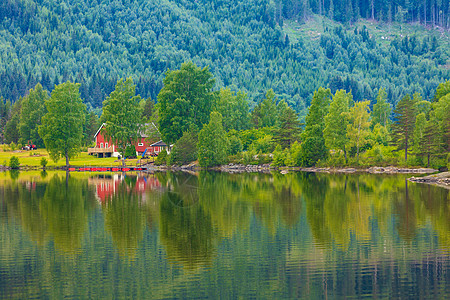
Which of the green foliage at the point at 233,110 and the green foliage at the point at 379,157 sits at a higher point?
the green foliage at the point at 233,110

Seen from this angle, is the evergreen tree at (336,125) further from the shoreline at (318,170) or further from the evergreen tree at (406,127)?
the evergreen tree at (406,127)

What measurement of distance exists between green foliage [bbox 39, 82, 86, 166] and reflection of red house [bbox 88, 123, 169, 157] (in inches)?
547

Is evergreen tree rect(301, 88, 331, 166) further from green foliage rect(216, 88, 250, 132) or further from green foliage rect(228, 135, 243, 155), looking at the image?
green foliage rect(216, 88, 250, 132)

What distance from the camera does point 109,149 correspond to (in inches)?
5172

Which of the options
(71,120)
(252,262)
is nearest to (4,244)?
(252,262)

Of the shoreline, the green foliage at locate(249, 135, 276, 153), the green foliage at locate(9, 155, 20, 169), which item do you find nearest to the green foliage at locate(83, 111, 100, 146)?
the green foliage at locate(9, 155, 20, 169)

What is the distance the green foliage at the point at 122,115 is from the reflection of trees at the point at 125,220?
63.4 m

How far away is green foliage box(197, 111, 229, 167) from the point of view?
108312mm

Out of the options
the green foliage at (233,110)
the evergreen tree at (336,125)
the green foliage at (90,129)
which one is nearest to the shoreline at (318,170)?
the evergreen tree at (336,125)

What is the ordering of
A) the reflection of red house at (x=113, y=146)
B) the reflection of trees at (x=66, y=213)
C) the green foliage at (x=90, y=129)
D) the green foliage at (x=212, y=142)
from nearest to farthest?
the reflection of trees at (x=66, y=213) < the green foliage at (x=212, y=142) < the reflection of red house at (x=113, y=146) < the green foliage at (x=90, y=129)

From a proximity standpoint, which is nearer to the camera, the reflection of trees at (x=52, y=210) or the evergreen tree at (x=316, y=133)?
the reflection of trees at (x=52, y=210)

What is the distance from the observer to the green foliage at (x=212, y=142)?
355ft

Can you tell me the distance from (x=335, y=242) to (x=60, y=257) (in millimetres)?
13947

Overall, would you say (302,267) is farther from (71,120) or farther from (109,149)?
(109,149)
